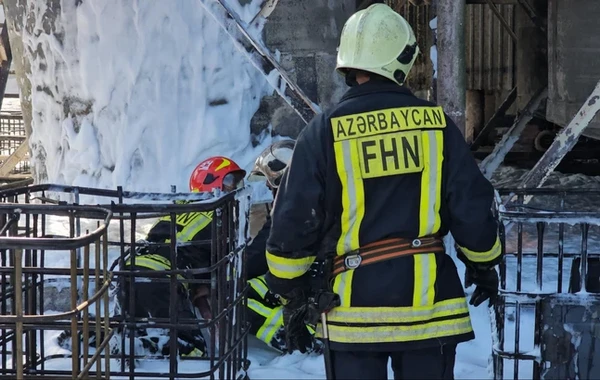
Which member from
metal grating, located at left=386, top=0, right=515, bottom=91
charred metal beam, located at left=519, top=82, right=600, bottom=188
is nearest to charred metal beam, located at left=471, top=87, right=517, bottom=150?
metal grating, located at left=386, top=0, right=515, bottom=91

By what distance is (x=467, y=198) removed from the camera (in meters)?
3.00

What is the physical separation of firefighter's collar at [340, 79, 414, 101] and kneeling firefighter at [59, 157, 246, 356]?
1.39 m

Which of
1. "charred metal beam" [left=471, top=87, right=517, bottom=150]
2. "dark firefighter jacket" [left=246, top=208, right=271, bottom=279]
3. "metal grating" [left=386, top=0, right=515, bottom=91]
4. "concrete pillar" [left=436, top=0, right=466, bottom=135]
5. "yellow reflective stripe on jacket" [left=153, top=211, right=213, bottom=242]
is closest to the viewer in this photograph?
"yellow reflective stripe on jacket" [left=153, top=211, right=213, bottom=242]

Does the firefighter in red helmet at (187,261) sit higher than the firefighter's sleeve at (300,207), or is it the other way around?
the firefighter's sleeve at (300,207)

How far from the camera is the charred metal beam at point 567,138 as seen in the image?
5.60 m

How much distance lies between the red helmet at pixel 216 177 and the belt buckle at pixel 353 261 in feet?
6.43

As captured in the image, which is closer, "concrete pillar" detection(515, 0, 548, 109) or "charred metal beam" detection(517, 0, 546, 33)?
"charred metal beam" detection(517, 0, 546, 33)

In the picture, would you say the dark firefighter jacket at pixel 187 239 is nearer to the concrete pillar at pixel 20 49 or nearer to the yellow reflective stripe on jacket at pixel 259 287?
the yellow reflective stripe on jacket at pixel 259 287

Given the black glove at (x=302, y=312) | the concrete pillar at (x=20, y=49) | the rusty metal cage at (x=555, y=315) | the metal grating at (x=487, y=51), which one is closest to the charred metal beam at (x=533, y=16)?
the metal grating at (x=487, y=51)

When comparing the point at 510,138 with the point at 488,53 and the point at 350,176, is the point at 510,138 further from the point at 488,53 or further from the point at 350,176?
the point at 488,53

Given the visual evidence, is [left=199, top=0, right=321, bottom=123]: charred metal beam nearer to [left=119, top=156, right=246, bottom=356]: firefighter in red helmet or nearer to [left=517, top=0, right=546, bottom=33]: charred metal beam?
[left=119, top=156, right=246, bottom=356]: firefighter in red helmet

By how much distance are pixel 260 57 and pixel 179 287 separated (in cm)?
187

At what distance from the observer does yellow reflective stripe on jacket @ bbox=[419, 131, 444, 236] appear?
3.02m

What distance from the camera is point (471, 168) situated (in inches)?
119
